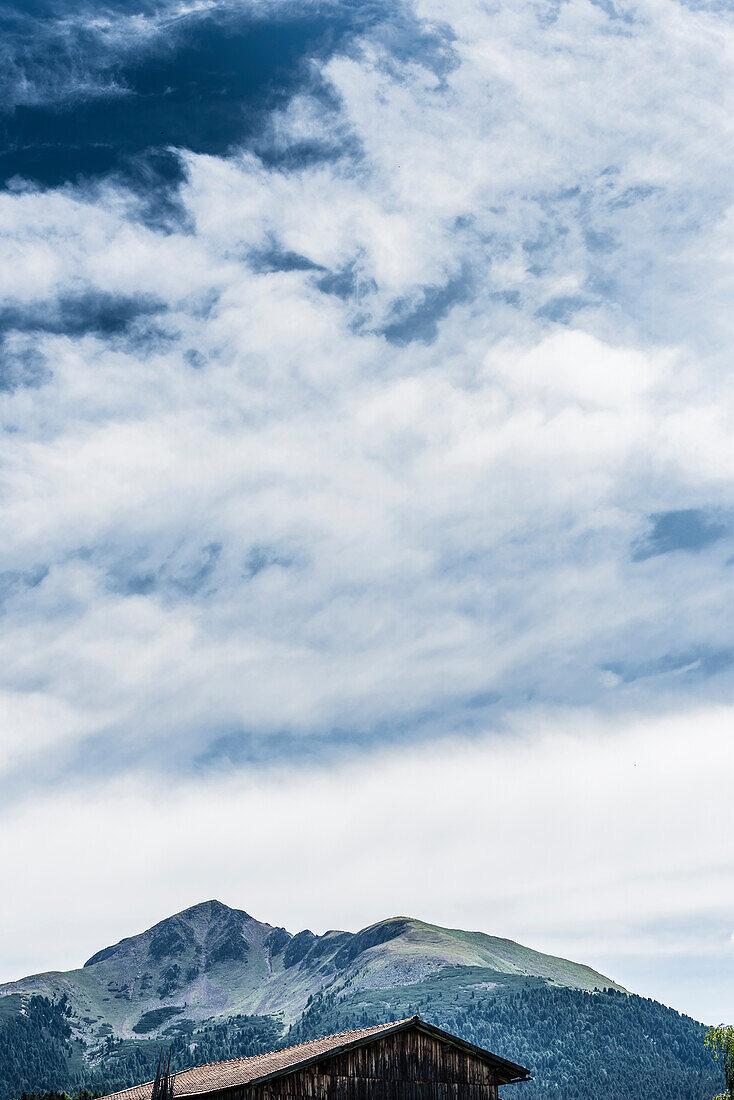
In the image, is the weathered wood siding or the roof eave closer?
the roof eave

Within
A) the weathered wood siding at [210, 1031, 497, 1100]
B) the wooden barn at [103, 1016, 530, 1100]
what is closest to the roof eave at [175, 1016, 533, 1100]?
the wooden barn at [103, 1016, 530, 1100]

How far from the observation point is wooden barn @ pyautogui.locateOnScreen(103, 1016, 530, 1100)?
128 feet

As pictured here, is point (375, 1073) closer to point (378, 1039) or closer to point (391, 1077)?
point (391, 1077)

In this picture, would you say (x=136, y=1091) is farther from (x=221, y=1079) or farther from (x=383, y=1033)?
(x=383, y=1033)

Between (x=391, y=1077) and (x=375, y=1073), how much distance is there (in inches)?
30.0

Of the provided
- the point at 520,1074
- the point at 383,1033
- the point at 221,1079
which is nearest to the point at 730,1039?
the point at 520,1074

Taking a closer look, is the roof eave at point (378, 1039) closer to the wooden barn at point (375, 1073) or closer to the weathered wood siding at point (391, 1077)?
the wooden barn at point (375, 1073)

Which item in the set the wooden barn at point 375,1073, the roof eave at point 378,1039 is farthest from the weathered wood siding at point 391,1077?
the roof eave at point 378,1039

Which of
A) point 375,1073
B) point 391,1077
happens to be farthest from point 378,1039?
point 391,1077

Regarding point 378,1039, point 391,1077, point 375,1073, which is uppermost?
point 378,1039

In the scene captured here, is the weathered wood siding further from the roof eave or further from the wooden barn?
the roof eave

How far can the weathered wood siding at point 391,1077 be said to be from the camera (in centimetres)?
3925

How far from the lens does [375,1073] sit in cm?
4062

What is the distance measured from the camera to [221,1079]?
4188 centimetres
